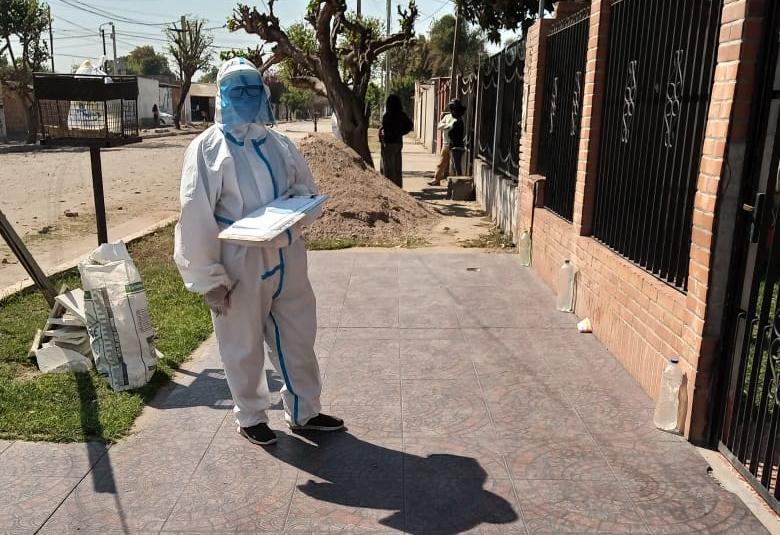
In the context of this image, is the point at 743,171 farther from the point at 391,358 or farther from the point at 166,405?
the point at 166,405

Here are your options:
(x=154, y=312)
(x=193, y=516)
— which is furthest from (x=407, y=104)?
(x=193, y=516)

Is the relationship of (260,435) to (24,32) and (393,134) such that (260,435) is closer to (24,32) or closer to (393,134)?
(393,134)

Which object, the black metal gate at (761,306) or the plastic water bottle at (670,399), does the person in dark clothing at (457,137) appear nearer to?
the plastic water bottle at (670,399)

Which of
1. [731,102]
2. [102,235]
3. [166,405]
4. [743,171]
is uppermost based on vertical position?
[731,102]

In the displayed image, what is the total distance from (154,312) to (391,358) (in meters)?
2.31

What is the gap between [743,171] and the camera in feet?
10.6

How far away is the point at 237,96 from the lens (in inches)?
127

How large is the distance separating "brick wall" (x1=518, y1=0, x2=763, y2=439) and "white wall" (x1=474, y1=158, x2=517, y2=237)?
6.92 ft

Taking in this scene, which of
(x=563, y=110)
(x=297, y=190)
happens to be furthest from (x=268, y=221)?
(x=563, y=110)

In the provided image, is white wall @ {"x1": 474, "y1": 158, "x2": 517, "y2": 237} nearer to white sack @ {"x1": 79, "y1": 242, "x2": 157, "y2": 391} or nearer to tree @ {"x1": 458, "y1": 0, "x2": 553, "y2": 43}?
tree @ {"x1": 458, "y1": 0, "x2": 553, "y2": 43}

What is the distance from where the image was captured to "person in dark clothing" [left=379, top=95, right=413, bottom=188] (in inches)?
553

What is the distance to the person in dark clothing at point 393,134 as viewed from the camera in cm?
1405

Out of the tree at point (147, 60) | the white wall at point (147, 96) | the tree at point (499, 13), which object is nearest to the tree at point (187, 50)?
the white wall at point (147, 96)

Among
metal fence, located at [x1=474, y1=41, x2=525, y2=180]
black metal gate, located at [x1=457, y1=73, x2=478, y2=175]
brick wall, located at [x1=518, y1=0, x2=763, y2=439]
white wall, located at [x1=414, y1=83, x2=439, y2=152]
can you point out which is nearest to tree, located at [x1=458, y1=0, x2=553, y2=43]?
black metal gate, located at [x1=457, y1=73, x2=478, y2=175]
